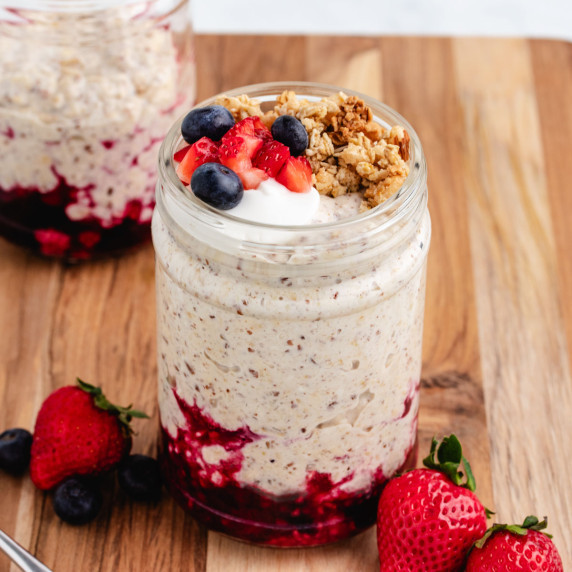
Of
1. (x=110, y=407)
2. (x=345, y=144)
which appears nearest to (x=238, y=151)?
(x=345, y=144)

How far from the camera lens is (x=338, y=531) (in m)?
1.33

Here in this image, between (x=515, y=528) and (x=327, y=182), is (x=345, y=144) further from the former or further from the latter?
(x=515, y=528)

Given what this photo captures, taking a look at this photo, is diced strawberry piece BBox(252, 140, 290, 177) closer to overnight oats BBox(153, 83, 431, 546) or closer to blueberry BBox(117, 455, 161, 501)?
overnight oats BBox(153, 83, 431, 546)

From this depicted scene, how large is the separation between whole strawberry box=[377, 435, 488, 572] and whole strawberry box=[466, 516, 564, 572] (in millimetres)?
25

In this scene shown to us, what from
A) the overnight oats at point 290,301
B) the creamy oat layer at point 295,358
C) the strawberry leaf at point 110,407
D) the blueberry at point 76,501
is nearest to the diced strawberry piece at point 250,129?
the overnight oats at point 290,301

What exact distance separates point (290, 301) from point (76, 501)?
0.46 metres

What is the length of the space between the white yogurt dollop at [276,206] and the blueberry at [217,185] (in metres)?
0.02

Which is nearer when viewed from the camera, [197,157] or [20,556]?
[197,157]

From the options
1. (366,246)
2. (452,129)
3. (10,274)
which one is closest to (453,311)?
(452,129)

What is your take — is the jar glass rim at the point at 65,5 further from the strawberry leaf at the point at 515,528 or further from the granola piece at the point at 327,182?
the strawberry leaf at the point at 515,528

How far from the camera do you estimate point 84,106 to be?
1574mm

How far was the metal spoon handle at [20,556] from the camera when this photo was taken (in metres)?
1.24

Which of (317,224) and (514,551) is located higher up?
(317,224)

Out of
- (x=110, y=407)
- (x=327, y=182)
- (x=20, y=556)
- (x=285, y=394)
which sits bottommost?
(x=20, y=556)
